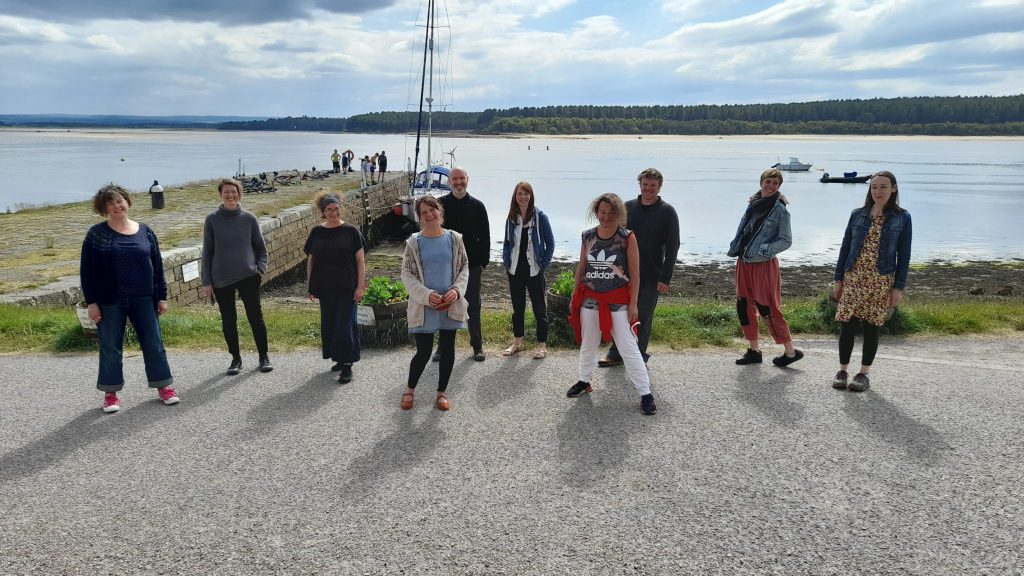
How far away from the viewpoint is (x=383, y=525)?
342cm

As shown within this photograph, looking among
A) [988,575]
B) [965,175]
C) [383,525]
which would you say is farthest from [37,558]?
[965,175]

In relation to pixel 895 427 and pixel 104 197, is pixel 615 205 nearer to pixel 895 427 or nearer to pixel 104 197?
pixel 895 427

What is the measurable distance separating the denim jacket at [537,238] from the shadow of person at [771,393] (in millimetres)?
2054

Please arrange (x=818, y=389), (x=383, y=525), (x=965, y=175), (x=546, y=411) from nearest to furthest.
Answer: (x=383, y=525) < (x=546, y=411) < (x=818, y=389) < (x=965, y=175)

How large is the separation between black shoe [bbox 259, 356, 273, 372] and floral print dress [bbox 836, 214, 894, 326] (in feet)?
16.3

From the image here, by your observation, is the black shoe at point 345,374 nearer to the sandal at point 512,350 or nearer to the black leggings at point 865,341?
the sandal at point 512,350

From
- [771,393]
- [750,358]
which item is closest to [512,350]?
[750,358]

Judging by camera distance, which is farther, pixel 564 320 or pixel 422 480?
pixel 564 320

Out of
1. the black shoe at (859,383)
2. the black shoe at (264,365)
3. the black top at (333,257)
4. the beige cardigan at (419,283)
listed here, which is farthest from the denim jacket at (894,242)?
the black shoe at (264,365)

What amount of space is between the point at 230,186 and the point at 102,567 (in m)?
3.54

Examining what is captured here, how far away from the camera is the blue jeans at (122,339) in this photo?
500 cm

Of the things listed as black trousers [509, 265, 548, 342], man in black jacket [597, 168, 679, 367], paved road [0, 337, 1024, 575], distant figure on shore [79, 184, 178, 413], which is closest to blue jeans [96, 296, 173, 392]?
Answer: distant figure on shore [79, 184, 178, 413]

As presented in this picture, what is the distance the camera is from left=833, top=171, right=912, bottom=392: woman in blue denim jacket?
17.4 ft

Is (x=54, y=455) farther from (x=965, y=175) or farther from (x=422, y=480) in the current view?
(x=965, y=175)
